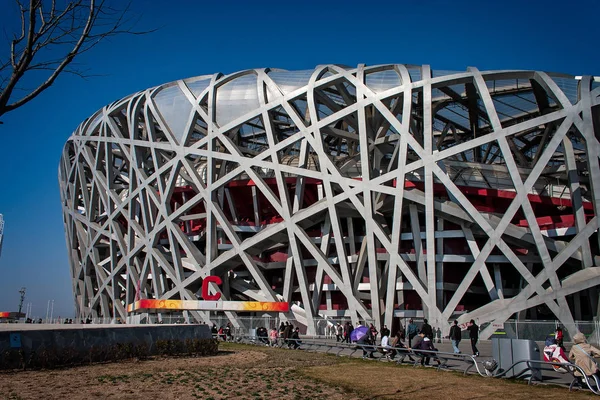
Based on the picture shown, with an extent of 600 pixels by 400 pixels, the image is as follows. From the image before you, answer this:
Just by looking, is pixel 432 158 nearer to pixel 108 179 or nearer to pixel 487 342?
pixel 487 342

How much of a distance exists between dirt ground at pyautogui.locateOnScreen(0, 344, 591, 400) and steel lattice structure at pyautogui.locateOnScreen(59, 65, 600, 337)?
52.8 ft

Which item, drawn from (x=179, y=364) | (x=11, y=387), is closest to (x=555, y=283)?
(x=179, y=364)

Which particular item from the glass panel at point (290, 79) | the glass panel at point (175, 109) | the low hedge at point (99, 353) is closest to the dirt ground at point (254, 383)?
the low hedge at point (99, 353)

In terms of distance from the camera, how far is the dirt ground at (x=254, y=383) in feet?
34.9

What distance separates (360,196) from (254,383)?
72.7 ft

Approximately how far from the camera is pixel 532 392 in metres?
10.9

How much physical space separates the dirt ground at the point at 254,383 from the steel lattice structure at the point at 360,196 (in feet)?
52.8

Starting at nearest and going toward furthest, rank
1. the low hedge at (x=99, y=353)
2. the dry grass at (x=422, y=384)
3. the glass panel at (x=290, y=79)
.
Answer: the dry grass at (x=422, y=384)
the low hedge at (x=99, y=353)
the glass panel at (x=290, y=79)

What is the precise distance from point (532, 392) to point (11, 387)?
426 inches

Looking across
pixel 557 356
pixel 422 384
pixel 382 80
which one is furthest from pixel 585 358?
pixel 382 80

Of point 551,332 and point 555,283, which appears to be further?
point 555,283

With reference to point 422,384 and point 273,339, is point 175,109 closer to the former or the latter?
point 273,339

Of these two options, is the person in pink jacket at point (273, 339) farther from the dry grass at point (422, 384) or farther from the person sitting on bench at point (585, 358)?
the person sitting on bench at point (585, 358)

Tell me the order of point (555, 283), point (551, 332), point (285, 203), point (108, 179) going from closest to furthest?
point (551, 332)
point (555, 283)
point (285, 203)
point (108, 179)
